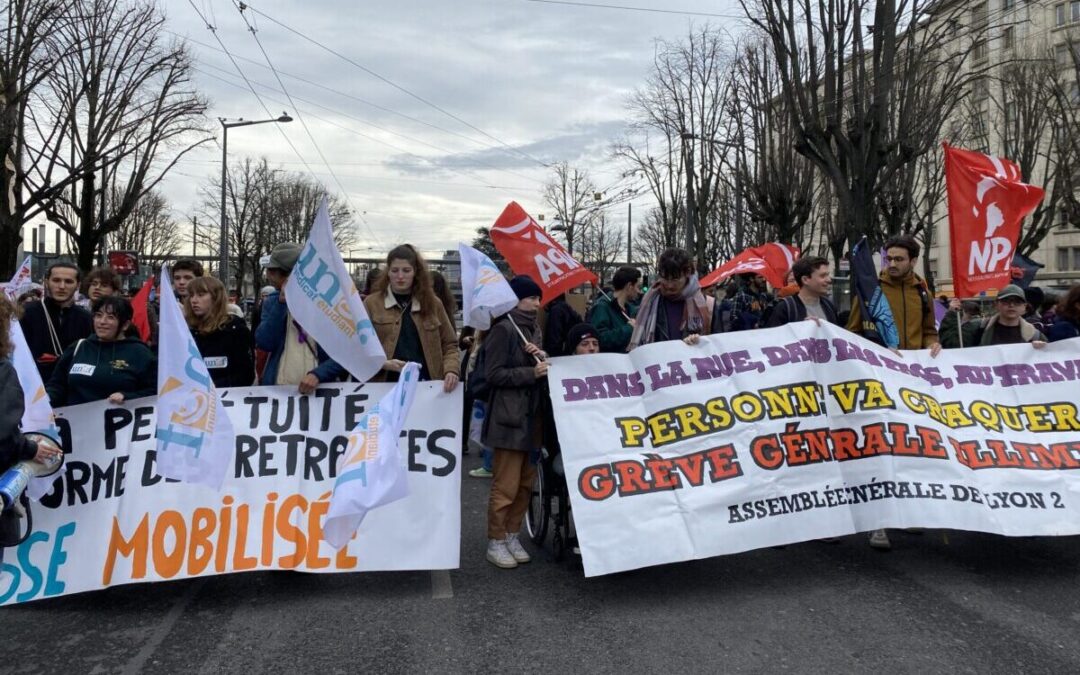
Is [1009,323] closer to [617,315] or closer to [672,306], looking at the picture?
[672,306]

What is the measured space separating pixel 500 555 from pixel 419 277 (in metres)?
1.76

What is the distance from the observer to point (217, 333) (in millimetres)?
5652

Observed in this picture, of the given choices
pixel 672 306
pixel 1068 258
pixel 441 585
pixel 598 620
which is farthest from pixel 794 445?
pixel 1068 258

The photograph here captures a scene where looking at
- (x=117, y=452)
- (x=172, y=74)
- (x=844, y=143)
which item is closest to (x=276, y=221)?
(x=172, y=74)

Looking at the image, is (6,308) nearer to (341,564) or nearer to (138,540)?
(138,540)

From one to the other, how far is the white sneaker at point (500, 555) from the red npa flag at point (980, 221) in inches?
141

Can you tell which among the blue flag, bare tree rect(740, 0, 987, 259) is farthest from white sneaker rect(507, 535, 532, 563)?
bare tree rect(740, 0, 987, 259)

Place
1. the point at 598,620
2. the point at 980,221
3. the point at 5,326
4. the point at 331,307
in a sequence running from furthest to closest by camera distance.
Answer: the point at 980,221
the point at 331,307
the point at 598,620
the point at 5,326

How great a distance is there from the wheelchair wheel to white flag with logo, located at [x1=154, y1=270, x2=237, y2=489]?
1946 mm

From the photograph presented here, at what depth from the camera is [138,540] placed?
4.79m

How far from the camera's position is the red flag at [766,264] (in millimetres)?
12570

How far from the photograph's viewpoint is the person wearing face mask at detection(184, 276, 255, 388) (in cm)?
561

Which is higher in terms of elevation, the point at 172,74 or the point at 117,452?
the point at 172,74

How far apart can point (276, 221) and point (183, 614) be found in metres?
47.4
